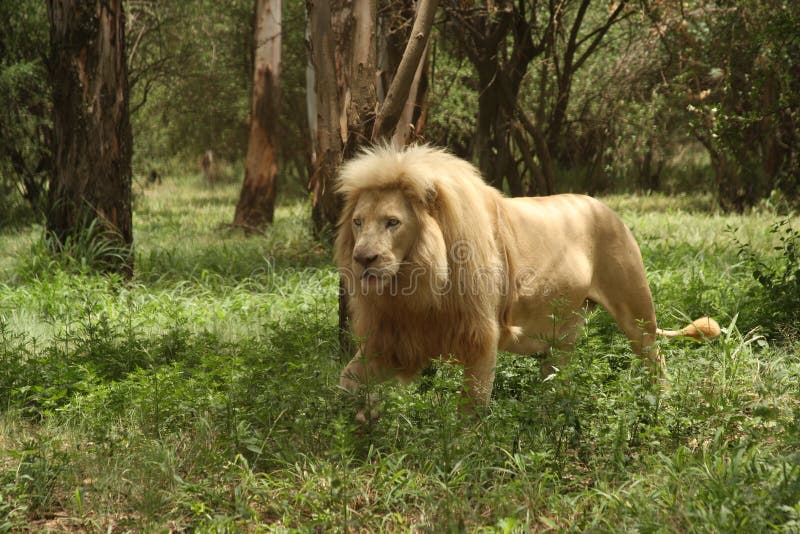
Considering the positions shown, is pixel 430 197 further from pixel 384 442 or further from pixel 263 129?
pixel 263 129

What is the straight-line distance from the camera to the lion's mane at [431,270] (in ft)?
13.0

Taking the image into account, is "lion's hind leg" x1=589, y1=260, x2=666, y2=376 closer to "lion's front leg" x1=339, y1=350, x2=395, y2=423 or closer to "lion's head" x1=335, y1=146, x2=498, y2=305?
"lion's head" x1=335, y1=146, x2=498, y2=305

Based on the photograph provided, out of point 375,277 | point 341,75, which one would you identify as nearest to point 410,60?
point 341,75

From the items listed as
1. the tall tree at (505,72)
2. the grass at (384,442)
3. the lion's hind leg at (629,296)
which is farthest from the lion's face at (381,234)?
the tall tree at (505,72)

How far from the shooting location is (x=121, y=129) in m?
7.67

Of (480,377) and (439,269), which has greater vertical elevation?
(439,269)

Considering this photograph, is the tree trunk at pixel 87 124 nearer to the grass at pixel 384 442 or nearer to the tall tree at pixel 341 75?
the grass at pixel 384 442

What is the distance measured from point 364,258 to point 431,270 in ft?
1.21

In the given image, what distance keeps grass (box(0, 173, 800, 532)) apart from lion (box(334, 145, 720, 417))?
179 mm

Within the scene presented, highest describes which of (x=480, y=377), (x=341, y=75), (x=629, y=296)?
(x=341, y=75)

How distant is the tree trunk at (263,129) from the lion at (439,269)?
802cm

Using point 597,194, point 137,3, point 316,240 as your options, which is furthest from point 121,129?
point 597,194

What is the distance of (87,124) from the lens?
7496 millimetres

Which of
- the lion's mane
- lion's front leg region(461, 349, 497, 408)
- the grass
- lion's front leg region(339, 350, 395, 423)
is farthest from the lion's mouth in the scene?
lion's front leg region(461, 349, 497, 408)
